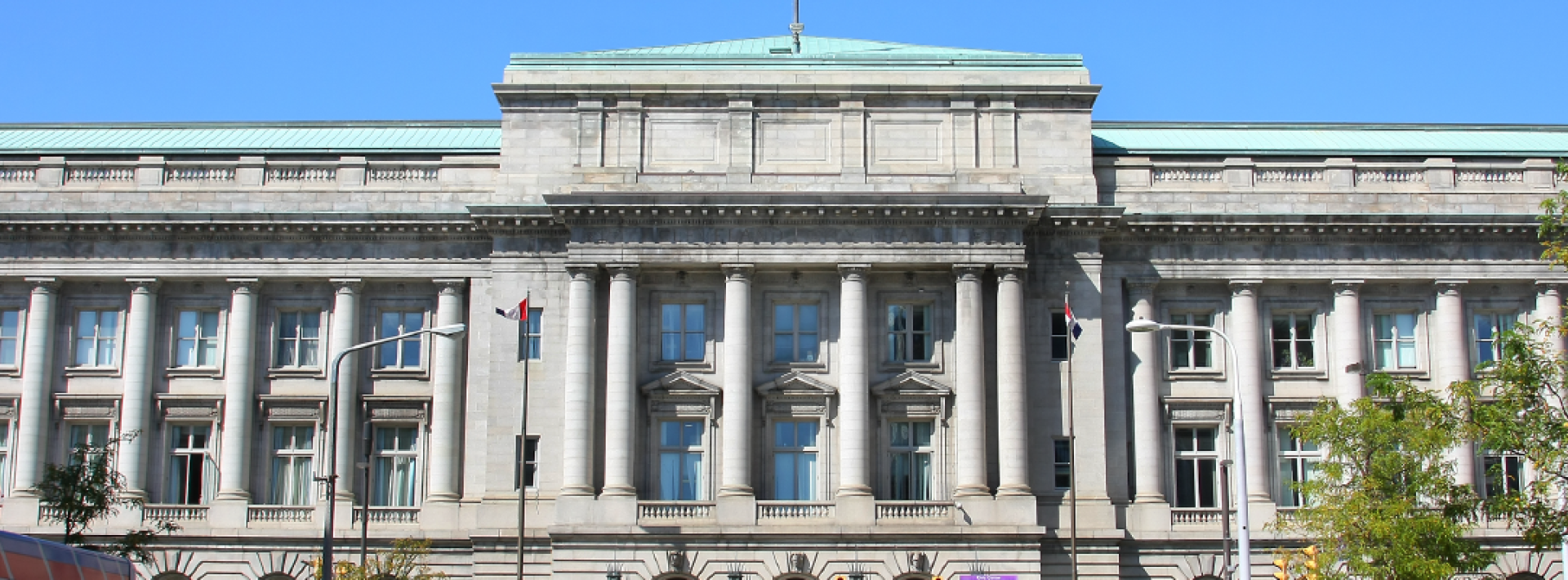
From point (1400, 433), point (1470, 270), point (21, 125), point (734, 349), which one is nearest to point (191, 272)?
point (21, 125)

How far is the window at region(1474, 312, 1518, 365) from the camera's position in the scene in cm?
5453

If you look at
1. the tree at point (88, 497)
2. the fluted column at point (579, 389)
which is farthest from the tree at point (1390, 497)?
the tree at point (88, 497)

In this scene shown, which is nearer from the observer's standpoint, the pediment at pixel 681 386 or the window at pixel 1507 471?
the pediment at pixel 681 386

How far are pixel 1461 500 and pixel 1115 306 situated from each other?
47.3 feet

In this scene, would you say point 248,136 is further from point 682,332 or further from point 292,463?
point 682,332

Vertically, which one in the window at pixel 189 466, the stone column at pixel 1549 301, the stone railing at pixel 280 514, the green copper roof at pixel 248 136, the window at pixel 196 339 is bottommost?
the stone railing at pixel 280 514

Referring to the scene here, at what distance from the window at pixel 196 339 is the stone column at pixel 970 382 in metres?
23.5

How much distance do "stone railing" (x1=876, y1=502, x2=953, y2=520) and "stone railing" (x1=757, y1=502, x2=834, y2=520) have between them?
1.50 meters

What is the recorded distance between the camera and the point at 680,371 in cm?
5250

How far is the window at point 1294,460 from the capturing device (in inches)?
2112

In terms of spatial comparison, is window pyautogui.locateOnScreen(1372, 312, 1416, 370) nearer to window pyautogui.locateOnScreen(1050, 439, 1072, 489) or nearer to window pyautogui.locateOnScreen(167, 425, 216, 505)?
window pyautogui.locateOnScreen(1050, 439, 1072, 489)

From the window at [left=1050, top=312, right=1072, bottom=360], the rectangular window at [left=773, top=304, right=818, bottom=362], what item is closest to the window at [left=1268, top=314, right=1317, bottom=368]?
the window at [left=1050, top=312, right=1072, bottom=360]

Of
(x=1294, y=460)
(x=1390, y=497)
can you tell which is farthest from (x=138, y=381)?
(x=1390, y=497)

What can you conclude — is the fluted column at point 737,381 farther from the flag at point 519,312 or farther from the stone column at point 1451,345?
the stone column at point 1451,345
